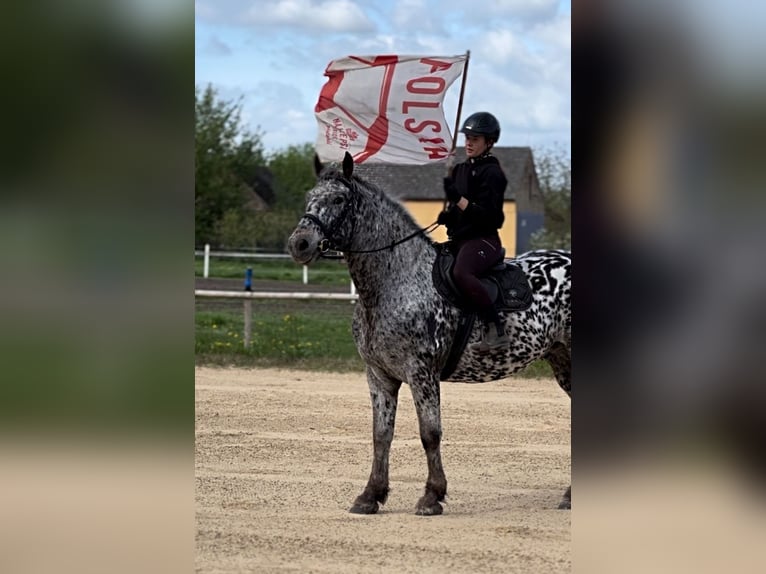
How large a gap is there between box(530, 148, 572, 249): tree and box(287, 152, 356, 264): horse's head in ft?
94.3

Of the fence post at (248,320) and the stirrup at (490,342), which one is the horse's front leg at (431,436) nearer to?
the stirrup at (490,342)

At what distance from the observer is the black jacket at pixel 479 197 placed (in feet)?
21.4

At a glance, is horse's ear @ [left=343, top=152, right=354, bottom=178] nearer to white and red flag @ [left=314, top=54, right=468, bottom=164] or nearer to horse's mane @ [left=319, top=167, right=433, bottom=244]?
horse's mane @ [left=319, top=167, right=433, bottom=244]

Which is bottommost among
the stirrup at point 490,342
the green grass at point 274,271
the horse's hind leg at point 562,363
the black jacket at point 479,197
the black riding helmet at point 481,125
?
the horse's hind leg at point 562,363

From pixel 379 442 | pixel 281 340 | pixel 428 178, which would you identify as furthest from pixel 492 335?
pixel 428 178

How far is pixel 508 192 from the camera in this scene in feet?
180

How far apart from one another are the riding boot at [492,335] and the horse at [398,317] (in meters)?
0.04

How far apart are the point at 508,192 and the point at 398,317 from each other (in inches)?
1930

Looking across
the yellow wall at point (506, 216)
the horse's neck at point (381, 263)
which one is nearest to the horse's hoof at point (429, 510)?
the horse's neck at point (381, 263)

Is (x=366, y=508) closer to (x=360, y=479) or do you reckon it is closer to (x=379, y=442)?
(x=379, y=442)

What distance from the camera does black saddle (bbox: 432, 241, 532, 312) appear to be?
6.68 meters
